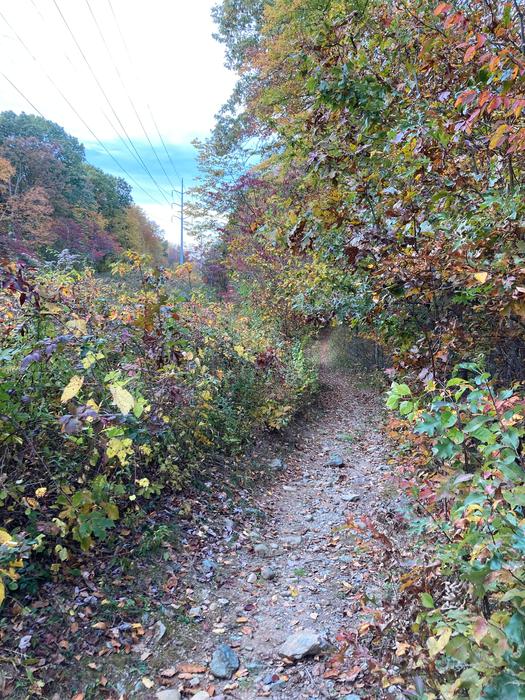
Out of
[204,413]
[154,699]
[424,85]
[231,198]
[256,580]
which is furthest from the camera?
[231,198]

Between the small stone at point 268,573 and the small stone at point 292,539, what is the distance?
479 millimetres

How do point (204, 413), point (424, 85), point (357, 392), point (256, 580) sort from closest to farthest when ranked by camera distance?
point (424, 85)
point (256, 580)
point (204, 413)
point (357, 392)

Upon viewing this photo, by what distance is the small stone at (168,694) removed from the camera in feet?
6.97

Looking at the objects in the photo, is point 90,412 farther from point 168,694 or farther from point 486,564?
point 486,564

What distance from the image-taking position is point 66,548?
2652 millimetres

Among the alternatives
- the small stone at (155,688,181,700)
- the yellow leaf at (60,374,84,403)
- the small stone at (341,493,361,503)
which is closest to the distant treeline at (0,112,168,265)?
the small stone at (341,493,361,503)

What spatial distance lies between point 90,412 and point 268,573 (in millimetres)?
2202

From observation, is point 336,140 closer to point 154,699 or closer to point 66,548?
point 66,548

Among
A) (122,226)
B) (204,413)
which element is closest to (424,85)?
(204,413)

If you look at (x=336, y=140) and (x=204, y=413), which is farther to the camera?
(x=204, y=413)

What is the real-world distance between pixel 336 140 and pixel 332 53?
0.68m

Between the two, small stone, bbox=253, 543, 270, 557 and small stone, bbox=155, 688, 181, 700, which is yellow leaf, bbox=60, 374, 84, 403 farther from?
small stone, bbox=253, 543, 270, 557

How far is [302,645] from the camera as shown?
241 centimetres

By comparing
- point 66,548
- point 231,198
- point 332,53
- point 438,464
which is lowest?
point 66,548
